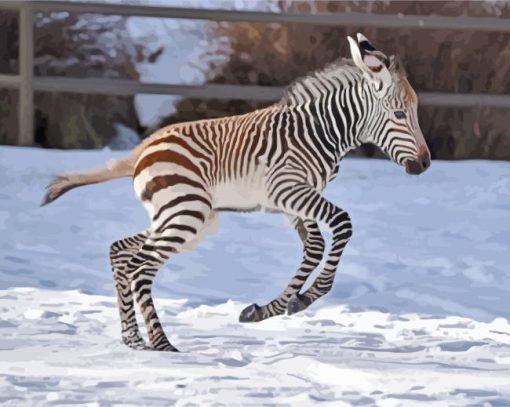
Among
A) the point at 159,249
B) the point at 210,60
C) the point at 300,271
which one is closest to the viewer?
the point at 159,249

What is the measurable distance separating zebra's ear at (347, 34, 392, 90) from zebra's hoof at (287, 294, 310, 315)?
411 mm

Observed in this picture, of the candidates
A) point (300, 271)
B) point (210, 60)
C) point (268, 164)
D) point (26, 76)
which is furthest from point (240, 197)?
point (26, 76)

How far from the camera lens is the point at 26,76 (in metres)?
3.01

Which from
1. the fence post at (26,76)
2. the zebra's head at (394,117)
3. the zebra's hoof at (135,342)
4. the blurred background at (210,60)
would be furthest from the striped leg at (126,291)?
the fence post at (26,76)

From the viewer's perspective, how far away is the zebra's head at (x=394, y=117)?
2244 mm

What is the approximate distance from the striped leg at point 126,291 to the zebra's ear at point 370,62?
487 mm

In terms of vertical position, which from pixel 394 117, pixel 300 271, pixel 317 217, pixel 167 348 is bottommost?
pixel 167 348

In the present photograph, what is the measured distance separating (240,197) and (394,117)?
31 centimetres

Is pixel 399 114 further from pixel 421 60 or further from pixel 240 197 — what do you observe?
pixel 421 60

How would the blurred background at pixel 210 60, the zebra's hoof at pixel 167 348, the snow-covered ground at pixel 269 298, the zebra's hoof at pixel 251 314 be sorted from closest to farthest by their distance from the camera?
the snow-covered ground at pixel 269 298 → the zebra's hoof at pixel 167 348 → the zebra's hoof at pixel 251 314 → the blurred background at pixel 210 60

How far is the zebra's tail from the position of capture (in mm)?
2264

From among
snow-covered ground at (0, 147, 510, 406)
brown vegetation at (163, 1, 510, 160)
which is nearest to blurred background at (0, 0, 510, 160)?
brown vegetation at (163, 1, 510, 160)

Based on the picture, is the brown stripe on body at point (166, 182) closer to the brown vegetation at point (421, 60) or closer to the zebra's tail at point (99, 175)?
the zebra's tail at point (99, 175)

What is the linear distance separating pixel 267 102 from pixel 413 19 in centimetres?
41
